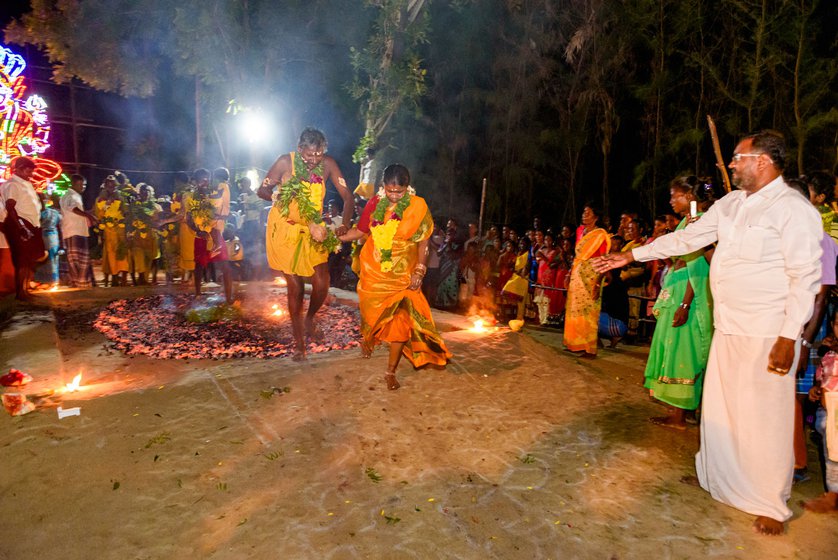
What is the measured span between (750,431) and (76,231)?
1159cm

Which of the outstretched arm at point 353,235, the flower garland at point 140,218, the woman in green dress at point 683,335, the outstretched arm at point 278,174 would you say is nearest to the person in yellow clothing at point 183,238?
the flower garland at point 140,218

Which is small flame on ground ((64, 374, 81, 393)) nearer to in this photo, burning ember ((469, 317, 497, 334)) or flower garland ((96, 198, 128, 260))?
burning ember ((469, 317, 497, 334))

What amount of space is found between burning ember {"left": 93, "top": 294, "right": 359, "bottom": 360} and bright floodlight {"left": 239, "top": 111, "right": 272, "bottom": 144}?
26.5ft

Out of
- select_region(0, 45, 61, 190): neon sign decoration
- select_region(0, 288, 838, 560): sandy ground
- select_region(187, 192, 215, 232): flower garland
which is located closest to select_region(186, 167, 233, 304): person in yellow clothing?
select_region(187, 192, 215, 232): flower garland

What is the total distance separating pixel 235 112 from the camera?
50.3 feet

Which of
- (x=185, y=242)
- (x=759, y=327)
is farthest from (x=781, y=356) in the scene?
(x=185, y=242)

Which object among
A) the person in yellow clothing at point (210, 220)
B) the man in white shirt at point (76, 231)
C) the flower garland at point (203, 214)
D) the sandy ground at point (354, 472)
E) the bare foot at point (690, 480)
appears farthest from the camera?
the man in white shirt at point (76, 231)

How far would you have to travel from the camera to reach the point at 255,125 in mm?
15430

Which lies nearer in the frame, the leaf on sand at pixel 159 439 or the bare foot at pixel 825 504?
the bare foot at pixel 825 504

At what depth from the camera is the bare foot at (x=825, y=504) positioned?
10.7ft

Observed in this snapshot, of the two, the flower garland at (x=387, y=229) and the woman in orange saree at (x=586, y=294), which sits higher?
the flower garland at (x=387, y=229)

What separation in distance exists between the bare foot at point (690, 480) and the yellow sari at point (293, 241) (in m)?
3.85

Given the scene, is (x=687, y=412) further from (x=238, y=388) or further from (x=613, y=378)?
(x=238, y=388)

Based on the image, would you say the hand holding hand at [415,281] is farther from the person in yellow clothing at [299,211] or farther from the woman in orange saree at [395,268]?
the person in yellow clothing at [299,211]
